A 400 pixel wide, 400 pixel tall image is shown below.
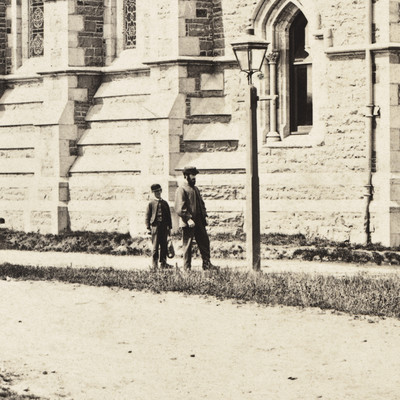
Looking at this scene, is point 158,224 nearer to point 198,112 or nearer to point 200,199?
point 200,199

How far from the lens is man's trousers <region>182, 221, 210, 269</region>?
21.0 meters

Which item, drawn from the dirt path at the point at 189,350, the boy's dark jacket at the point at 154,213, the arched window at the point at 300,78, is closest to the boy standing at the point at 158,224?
the boy's dark jacket at the point at 154,213

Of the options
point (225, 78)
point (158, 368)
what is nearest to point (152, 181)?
point (225, 78)

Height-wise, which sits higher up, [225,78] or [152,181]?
[225,78]

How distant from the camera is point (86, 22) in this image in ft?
102

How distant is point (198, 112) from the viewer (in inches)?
1110

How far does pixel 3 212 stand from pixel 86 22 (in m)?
5.03

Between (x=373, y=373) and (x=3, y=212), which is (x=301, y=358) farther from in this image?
(x=3, y=212)

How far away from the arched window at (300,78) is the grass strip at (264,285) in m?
7.61

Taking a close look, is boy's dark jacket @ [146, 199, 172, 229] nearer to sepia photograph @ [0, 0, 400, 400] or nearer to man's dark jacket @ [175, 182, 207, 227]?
sepia photograph @ [0, 0, 400, 400]

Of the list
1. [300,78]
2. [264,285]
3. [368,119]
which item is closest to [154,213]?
[264,285]

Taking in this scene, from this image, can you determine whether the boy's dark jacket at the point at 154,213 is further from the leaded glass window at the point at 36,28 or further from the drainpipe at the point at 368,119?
the leaded glass window at the point at 36,28

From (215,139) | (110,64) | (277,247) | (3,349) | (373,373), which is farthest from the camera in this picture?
(110,64)

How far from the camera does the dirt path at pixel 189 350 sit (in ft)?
40.6
